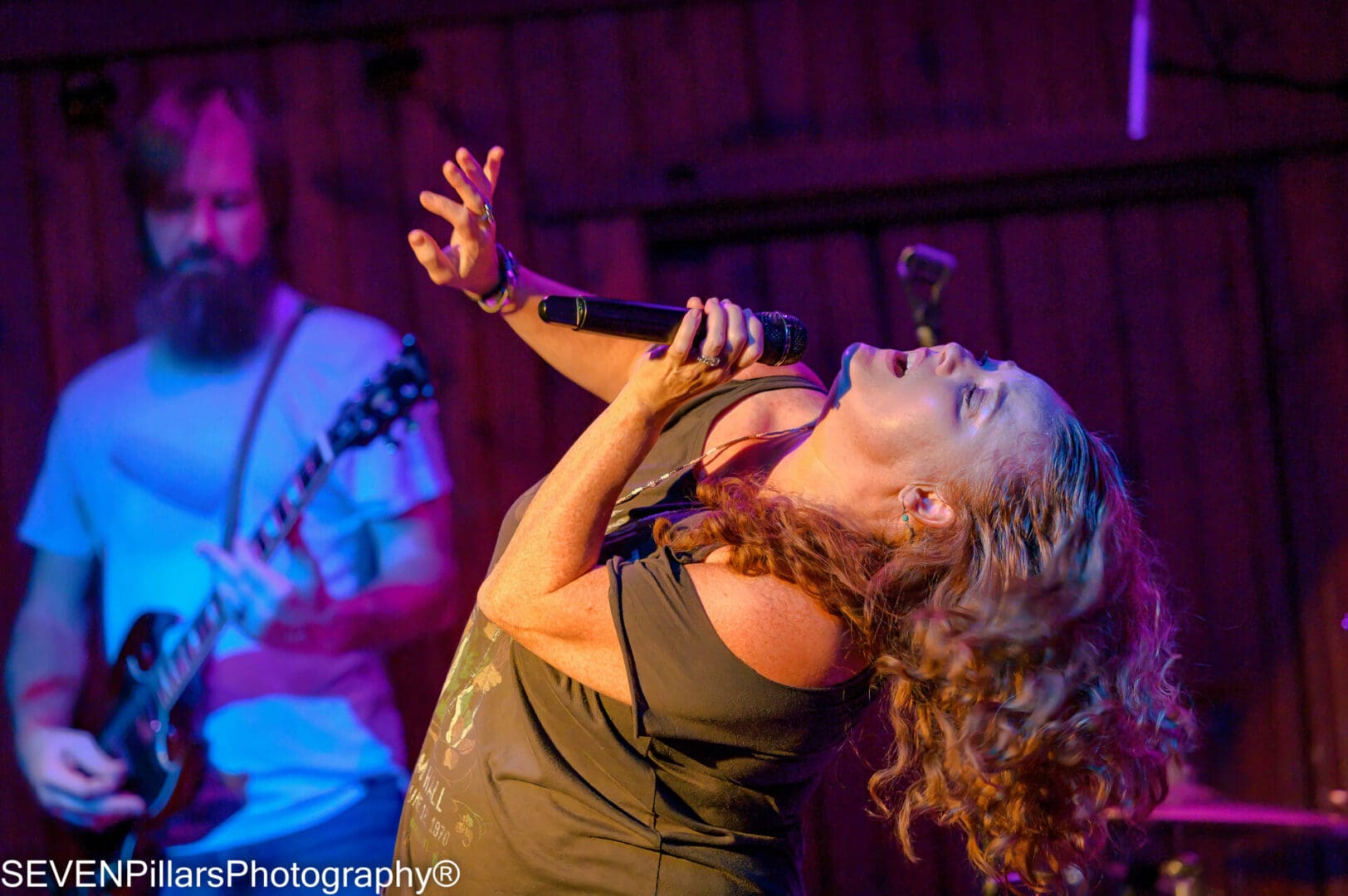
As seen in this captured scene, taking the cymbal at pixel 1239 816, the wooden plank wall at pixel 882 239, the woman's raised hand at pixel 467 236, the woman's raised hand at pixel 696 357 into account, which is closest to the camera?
the woman's raised hand at pixel 696 357

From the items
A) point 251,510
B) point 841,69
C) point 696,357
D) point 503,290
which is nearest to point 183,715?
point 251,510

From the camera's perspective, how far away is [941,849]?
270 centimetres

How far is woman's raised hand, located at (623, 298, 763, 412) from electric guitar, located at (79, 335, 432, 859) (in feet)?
4.56

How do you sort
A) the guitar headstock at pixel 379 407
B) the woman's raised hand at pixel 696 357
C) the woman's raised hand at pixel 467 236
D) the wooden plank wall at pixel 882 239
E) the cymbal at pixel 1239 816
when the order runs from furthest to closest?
1. the wooden plank wall at pixel 882 239
2. the guitar headstock at pixel 379 407
3. the cymbal at pixel 1239 816
4. the woman's raised hand at pixel 467 236
5. the woman's raised hand at pixel 696 357

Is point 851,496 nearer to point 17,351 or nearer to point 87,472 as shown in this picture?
point 87,472

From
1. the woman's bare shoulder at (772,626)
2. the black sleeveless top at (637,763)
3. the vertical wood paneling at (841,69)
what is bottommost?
the black sleeveless top at (637,763)

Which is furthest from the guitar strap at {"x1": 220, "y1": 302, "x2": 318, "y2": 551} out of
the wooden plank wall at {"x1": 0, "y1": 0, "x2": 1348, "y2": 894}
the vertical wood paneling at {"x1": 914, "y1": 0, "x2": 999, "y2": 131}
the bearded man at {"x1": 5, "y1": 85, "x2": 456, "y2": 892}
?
the vertical wood paneling at {"x1": 914, "y1": 0, "x2": 999, "y2": 131}

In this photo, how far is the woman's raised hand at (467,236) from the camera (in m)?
1.52

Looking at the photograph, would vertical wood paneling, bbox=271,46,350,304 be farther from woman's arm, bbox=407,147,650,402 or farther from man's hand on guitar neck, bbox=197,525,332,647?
woman's arm, bbox=407,147,650,402

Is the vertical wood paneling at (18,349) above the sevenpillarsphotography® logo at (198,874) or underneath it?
above

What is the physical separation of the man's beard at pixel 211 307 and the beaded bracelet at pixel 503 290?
1224 millimetres

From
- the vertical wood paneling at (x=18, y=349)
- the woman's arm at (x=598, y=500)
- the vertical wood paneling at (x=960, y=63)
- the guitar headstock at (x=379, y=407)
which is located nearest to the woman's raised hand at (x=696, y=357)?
the woman's arm at (x=598, y=500)

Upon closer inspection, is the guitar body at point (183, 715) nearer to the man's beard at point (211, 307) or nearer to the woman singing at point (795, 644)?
the man's beard at point (211, 307)

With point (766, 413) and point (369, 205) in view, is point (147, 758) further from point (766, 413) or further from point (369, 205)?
point (766, 413)
